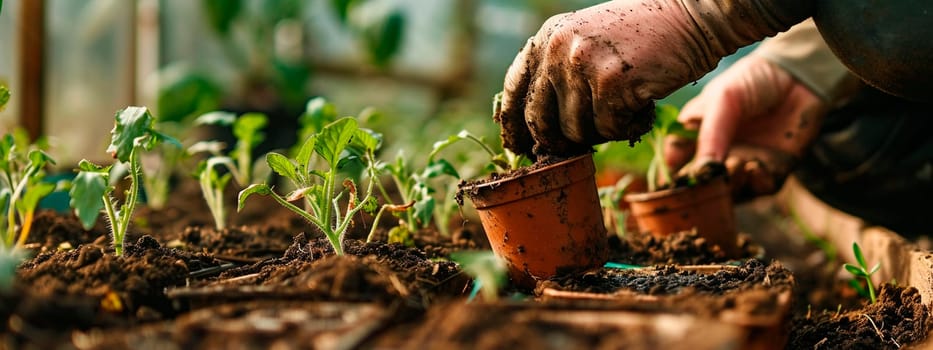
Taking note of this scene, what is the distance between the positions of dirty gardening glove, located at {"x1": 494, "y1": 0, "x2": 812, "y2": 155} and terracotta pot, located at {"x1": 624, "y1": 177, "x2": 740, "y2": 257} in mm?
623

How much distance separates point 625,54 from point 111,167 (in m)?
1.09

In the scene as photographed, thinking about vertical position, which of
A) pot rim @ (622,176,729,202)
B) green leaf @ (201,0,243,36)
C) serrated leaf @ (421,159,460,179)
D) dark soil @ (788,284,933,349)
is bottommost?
dark soil @ (788,284,933,349)

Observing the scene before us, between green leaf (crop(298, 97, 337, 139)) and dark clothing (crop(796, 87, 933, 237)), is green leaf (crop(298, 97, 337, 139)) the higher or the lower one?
the higher one

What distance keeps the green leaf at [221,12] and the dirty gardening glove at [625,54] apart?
14.5 feet

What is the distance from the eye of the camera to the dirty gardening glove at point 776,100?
2668 millimetres

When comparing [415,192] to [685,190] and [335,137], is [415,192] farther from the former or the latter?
[685,190]

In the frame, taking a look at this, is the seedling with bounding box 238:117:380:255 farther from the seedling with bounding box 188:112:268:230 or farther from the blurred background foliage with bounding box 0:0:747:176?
the blurred background foliage with bounding box 0:0:747:176

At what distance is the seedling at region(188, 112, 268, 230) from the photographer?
2.32 m

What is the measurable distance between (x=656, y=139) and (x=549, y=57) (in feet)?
2.92

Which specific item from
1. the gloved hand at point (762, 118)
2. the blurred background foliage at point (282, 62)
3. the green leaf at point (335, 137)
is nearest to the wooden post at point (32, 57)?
the blurred background foliage at point (282, 62)

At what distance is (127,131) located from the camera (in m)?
1.62

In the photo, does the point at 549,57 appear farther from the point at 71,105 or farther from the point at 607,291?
the point at 71,105

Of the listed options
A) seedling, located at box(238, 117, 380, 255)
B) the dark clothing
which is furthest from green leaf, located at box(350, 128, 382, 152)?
the dark clothing

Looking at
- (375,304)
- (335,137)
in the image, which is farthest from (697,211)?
(375,304)
